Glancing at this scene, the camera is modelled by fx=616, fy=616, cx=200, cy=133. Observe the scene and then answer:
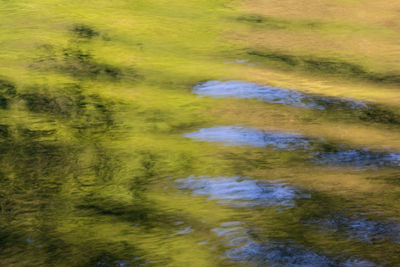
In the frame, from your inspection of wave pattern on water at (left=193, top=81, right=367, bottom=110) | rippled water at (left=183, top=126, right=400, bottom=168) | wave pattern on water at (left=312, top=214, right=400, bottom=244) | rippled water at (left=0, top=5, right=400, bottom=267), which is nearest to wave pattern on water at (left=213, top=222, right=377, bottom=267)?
rippled water at (left=0, top=5, right=400, bottom=267)

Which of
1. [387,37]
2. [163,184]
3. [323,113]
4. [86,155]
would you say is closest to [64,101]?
[86,155]

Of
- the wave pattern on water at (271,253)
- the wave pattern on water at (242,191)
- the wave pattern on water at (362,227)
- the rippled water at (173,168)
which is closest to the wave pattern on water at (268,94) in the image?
the rippled water at (173,168)

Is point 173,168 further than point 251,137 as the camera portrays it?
No

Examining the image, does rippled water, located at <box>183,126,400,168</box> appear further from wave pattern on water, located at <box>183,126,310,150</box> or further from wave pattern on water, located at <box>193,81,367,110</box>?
wave pattern on water, located at <box>193,81,367,110</box>

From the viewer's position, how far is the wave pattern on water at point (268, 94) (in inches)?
88.4

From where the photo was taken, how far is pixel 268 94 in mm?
2320

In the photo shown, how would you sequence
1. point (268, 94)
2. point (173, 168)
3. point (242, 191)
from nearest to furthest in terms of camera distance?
point (242, 191), point (173, 168), point (268, 94)

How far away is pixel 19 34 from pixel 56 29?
17 centimetres

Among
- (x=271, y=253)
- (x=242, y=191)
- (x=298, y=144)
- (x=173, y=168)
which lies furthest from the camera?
(x=298, y=144)

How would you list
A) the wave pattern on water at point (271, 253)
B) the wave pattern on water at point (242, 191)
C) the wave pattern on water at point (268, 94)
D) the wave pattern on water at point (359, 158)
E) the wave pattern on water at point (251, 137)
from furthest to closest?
the wave pattern on water at point (268, 94), the wave pattern on water at point (251, 137), the wave pattern on water at point (359, 158), the wave pattern on water at point (242, 191), the wave pattern on water at point (271, 253)

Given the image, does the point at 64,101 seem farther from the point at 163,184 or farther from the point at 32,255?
the point at 32,255

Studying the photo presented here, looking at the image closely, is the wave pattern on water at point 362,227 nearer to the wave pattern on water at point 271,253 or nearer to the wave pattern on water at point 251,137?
the wave pattern on water at point 271,253

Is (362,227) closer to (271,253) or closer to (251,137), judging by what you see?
(271,253)

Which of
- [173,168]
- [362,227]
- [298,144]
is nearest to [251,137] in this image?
[298,144]
